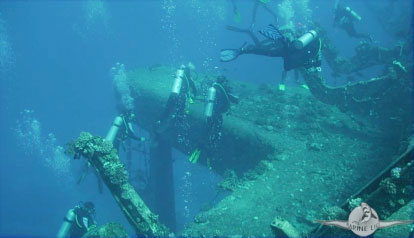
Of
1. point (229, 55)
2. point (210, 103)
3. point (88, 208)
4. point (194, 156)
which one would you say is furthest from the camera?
point (229, 55)

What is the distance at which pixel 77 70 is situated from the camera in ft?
252

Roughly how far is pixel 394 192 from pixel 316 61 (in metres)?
4.88

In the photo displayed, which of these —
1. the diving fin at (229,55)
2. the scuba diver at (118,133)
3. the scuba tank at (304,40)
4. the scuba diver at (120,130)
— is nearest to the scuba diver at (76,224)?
the scuba diver at (118,133)

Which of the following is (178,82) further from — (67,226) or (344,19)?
(344,19)

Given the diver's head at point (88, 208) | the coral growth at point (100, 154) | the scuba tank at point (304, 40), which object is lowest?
the coral growth at point (100, 154)

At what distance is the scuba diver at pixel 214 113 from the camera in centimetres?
784

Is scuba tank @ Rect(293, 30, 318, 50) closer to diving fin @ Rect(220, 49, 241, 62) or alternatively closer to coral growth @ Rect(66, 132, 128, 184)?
diving fin @ Rect(220, 49, 241, 62)

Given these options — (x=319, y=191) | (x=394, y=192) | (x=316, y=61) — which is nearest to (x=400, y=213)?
(x=319, y=191)

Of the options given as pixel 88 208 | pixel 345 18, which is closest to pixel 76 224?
pixel 88 208

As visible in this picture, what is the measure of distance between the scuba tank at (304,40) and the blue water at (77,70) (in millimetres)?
5966

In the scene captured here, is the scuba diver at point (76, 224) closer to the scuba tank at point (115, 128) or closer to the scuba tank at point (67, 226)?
the scuba tank at point (67, 226)

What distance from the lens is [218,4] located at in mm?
111438

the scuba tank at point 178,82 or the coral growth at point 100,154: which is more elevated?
the scuba tank at point 178,82

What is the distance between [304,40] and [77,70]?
8062 cm
